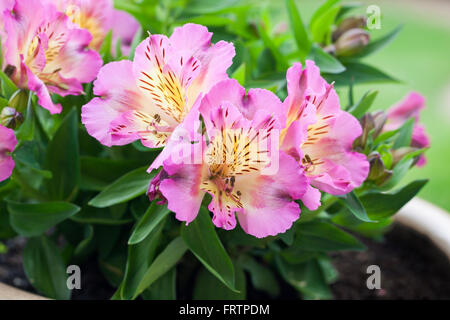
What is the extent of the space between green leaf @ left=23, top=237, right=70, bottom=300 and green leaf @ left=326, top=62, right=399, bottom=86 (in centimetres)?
42

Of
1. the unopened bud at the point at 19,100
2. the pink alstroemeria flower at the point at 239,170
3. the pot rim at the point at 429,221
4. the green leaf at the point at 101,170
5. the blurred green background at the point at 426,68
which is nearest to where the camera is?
the pink alstroemeria flower at the point at 239,170

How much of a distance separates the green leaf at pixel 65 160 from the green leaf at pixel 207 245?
17 cm

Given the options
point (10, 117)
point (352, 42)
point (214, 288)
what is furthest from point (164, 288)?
point (352, 42)

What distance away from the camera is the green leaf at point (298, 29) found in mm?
721

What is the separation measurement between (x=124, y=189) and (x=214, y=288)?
0.71ft

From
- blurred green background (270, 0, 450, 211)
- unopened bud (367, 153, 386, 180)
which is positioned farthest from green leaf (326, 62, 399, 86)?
blurred green background (270, 0, 450, 211)

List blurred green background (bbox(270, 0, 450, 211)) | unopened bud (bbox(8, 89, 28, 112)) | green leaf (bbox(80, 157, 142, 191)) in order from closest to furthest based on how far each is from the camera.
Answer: unopened bud (bbox(8, 89, 28, 112)) → green leaf (bbox(80, 157, 142, 191)) → blurred green background (bbox(270, 0, 450, 211))

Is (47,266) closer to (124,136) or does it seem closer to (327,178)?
(124,136)

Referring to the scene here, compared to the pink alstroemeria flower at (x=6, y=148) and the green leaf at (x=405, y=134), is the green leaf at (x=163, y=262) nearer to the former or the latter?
the pink alstroemeria flower at (x=6, y=148)

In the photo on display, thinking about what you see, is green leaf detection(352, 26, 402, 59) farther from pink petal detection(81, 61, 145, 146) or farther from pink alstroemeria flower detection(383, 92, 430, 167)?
pink petal detection(81, 61, 145, 146)

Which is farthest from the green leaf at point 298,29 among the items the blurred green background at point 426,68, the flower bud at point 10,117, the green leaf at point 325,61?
the blurred green background at point 426,68

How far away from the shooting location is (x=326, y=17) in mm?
764

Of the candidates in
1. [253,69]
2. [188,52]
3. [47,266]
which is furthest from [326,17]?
[47,266]

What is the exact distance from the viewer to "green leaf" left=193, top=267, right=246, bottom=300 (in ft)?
2.43
